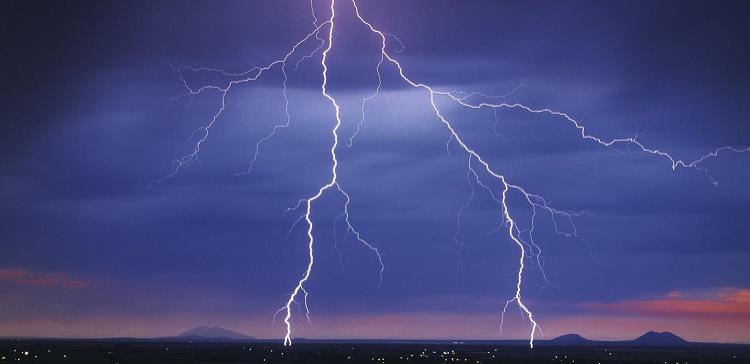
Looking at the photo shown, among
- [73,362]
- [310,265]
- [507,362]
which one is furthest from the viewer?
[507,362]

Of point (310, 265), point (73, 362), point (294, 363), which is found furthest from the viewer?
point (294, 363)

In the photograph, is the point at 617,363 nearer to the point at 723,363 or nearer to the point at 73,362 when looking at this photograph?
the point at 723,363

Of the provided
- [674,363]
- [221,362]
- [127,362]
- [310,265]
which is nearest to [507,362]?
[674,363]

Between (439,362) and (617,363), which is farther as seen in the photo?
(617,363)

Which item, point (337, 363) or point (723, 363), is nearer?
point (337, 363)

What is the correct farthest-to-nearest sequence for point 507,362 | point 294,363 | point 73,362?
point 507,362 → point 294,363 → point 73,362

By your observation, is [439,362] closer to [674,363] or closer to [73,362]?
[674,363]

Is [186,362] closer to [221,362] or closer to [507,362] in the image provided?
[221,362]

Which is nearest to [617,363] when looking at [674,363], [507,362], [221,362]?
[674,363]

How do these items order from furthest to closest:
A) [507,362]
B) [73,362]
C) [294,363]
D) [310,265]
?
[507,362], [294,363], [73,362], [310,265]
